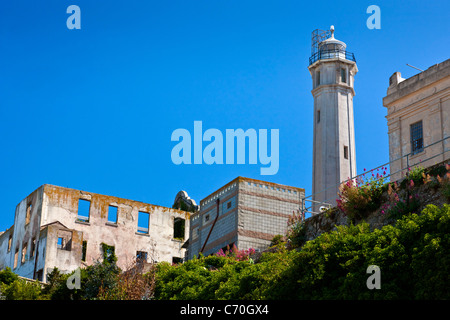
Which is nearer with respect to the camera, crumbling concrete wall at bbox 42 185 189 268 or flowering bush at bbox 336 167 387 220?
flowering bush at bbox 336 167 387 220

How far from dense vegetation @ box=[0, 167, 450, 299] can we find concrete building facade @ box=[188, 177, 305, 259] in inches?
341

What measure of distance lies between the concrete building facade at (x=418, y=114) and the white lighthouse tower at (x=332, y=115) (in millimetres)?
12564

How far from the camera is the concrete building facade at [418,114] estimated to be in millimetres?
35719

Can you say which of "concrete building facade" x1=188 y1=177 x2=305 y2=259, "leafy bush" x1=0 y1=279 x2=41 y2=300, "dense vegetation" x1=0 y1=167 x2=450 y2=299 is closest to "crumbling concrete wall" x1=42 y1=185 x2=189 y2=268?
"concrete building facade" x1=188 y1=177 x2=305 y2=259

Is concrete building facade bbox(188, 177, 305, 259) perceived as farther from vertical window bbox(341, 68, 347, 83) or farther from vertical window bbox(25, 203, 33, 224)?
vertical window bbox(341, 68, 347, 83)

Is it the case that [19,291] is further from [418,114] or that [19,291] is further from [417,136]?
[418,114]

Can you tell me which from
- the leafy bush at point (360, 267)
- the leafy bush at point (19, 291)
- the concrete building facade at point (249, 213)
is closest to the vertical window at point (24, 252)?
the concrete building facade at point (249, 213)

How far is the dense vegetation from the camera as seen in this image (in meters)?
16.7

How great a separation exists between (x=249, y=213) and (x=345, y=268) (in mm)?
20618

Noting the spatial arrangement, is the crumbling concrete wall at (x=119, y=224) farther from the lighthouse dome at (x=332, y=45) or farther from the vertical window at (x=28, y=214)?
the lighthouse dome at (x=332, y=45)

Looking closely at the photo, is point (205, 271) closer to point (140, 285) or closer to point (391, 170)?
point (140, 285)

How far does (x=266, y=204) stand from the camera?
131 feet
